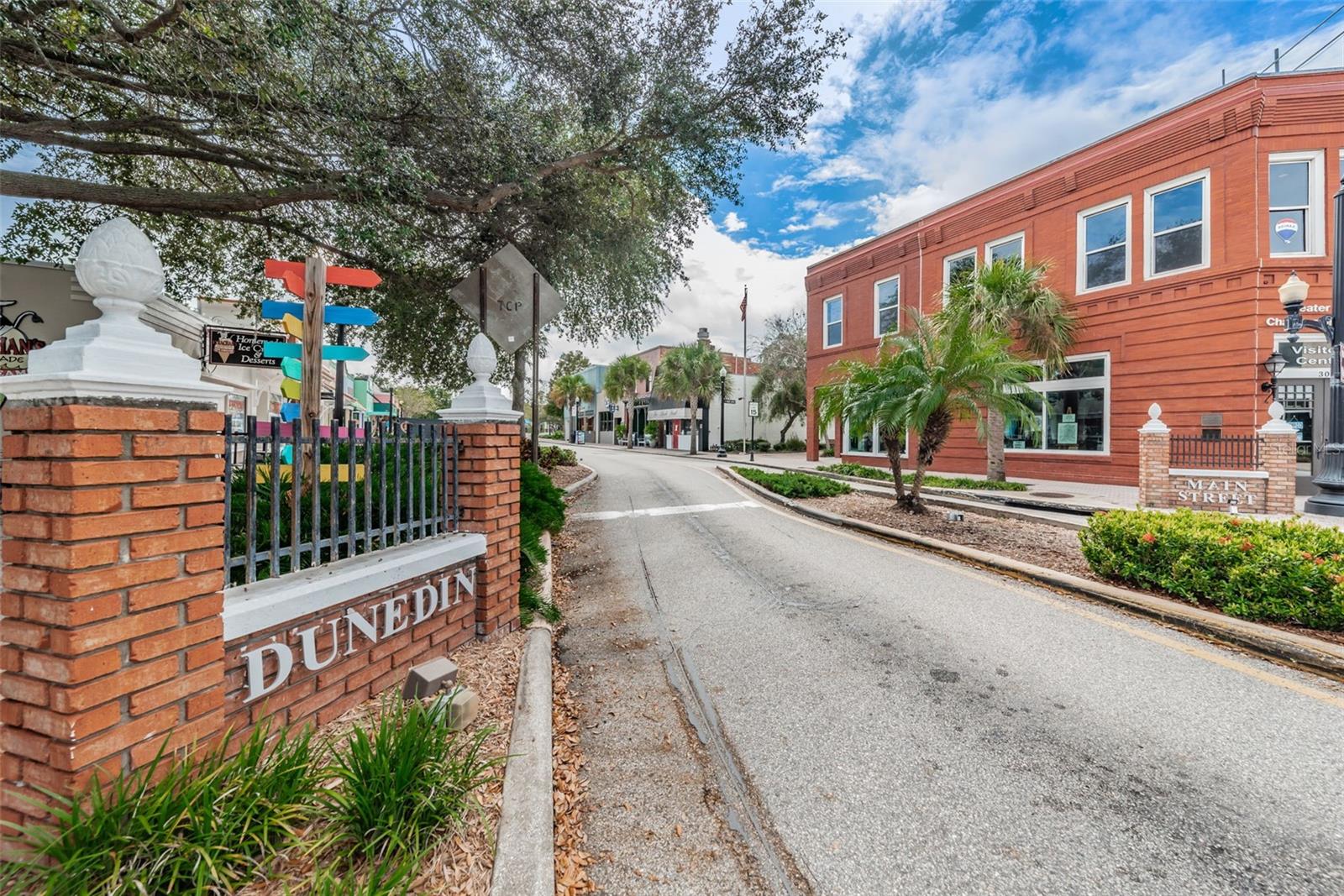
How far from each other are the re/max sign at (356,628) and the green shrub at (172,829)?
1.28ft

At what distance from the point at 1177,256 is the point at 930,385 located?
10257 millimetres

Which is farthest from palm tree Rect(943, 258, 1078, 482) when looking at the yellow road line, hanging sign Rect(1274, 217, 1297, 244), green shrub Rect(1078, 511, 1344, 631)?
green shrub Rect(1078, 511, 1344, 631)

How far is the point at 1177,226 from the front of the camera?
1395 centimetres

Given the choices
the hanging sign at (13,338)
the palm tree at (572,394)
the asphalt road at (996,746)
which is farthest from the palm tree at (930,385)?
the palm tree at (572,394)

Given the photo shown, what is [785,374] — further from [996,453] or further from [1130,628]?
[1130,628]

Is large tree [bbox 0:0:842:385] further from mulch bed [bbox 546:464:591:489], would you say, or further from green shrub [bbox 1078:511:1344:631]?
green shrub [bbox 1078:511:1344:631]

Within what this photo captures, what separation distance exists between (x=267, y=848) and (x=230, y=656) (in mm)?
791

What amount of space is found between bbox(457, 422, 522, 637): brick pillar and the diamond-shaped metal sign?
1.49 metres

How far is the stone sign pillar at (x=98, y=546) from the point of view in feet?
5.79

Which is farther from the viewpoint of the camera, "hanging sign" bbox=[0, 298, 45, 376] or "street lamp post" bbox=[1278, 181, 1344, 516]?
"street lamp post" bbox=[1278, 181, 1344, 516]

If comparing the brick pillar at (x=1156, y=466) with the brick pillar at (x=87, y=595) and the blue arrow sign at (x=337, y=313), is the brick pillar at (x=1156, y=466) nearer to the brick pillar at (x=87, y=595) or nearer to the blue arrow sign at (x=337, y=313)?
the blue arrow sign at (x=337, y=313)

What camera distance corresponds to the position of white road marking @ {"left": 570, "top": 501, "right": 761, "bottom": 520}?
10.6 metres

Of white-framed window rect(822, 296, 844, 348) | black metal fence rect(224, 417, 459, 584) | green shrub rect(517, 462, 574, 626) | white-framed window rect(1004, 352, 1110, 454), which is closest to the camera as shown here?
black metal fence rect(224, 417, 459, 584)

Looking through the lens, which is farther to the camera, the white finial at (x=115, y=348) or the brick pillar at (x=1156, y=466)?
the brick pillar at (x=1156, y=466)
